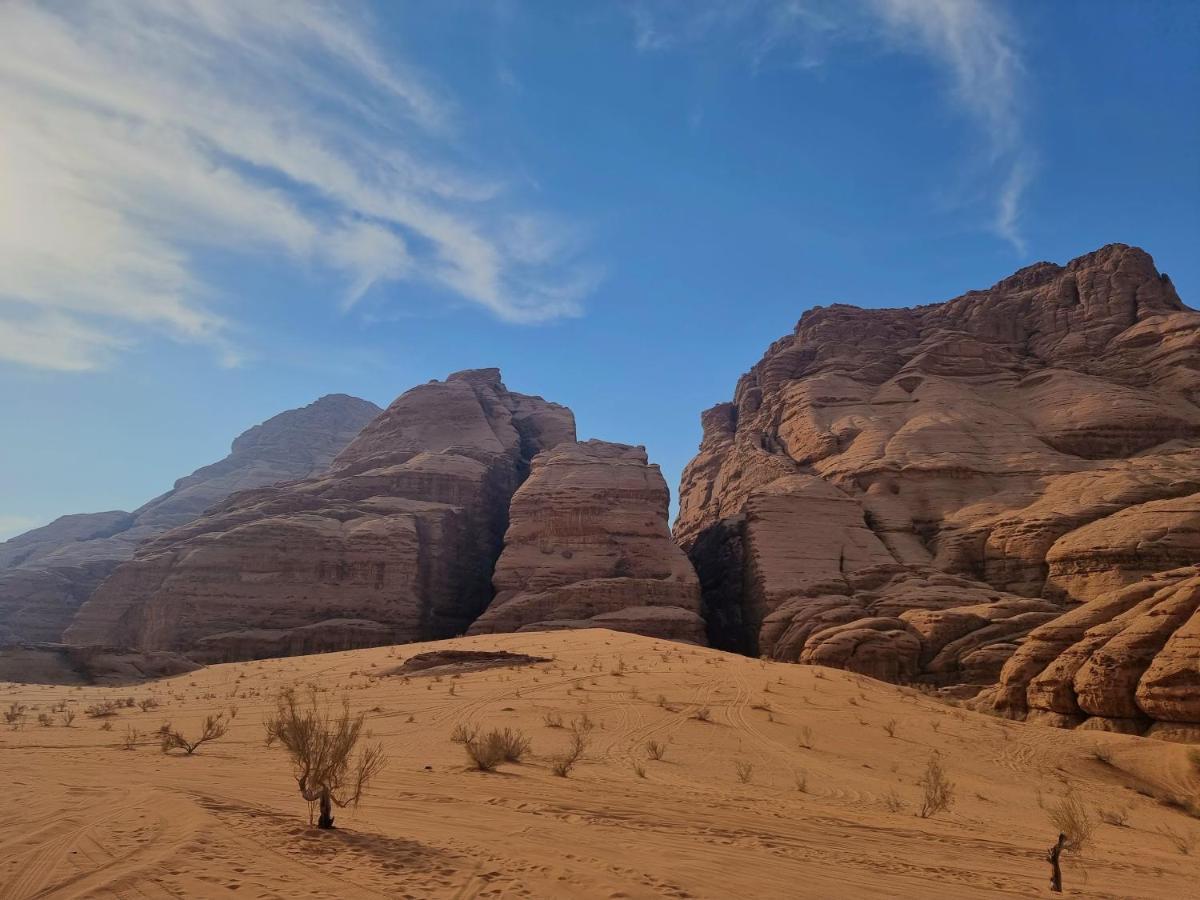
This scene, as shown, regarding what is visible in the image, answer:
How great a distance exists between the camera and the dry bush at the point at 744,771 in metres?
10.6

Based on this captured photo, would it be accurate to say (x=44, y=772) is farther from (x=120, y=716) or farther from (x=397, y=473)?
(x=397, y=473)

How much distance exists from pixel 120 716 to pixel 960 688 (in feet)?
76.9

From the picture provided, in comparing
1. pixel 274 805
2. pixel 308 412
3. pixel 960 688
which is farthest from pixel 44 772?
pixel 308 412

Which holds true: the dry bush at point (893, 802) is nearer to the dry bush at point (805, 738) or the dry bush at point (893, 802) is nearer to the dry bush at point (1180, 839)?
the dry bush at point (805, 738)

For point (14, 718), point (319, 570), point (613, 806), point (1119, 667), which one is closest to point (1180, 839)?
point (613, 806)

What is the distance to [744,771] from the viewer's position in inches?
433

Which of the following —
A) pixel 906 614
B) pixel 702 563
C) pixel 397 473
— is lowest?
pixel 906 614

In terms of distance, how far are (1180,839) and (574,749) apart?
8.07 meters

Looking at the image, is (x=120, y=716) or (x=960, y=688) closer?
(x=120, y=716)

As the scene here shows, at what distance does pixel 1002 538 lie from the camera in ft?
120

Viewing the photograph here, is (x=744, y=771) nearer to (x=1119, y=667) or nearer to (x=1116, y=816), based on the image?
(x=1116, y=816)

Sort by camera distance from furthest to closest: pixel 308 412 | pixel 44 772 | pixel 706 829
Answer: pixel 308 412, pixel 44 772, pixel 706 829

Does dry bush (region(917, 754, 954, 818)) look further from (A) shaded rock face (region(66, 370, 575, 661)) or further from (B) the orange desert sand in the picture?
(A) shaded rock face (region(66, 370, 575, 661))

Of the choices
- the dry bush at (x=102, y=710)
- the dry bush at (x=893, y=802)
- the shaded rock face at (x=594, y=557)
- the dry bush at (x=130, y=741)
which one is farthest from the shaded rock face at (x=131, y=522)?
the dry bush at (x=893, y=802)
